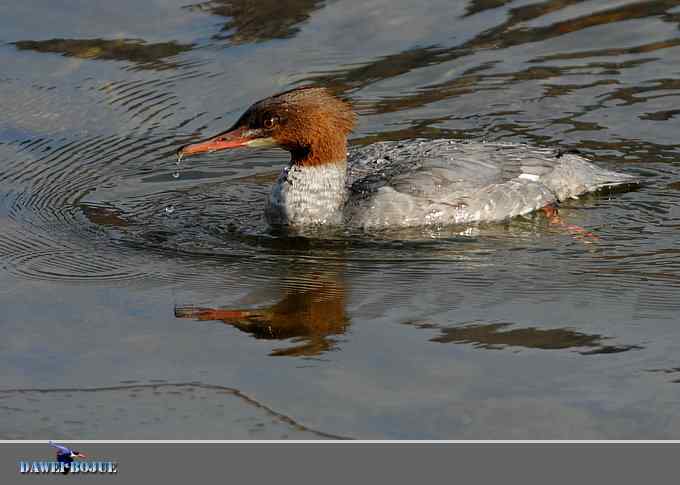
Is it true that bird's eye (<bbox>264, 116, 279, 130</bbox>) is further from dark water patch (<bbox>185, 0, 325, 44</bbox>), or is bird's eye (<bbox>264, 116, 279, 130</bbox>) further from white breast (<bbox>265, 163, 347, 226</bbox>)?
dark water patch (<bbox>185, 0, 325, 44</bbox>)

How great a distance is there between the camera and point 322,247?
384 inches

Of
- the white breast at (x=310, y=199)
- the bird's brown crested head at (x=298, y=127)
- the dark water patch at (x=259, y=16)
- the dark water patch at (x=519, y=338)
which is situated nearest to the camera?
the dark water patch at (x=519, y=338)

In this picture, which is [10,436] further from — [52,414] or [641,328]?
[641,328]

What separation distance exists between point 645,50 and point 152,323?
7345 mm

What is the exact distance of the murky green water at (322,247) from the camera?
6797mm

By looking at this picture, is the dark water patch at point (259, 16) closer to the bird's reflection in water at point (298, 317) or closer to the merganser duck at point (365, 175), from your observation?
the merganser duck at point (365, 175)

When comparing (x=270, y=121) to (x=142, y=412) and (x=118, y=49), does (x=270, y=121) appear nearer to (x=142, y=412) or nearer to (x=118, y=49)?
(x=142, y=412)

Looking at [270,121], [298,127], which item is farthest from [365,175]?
[270,121]

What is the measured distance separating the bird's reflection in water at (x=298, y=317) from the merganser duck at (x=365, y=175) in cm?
170

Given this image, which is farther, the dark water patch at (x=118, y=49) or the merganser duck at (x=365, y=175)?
the dark water patch at (x=118, y=49)

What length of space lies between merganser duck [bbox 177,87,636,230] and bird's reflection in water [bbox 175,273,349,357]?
170 cm

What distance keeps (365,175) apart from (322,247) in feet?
Result: 3.21
